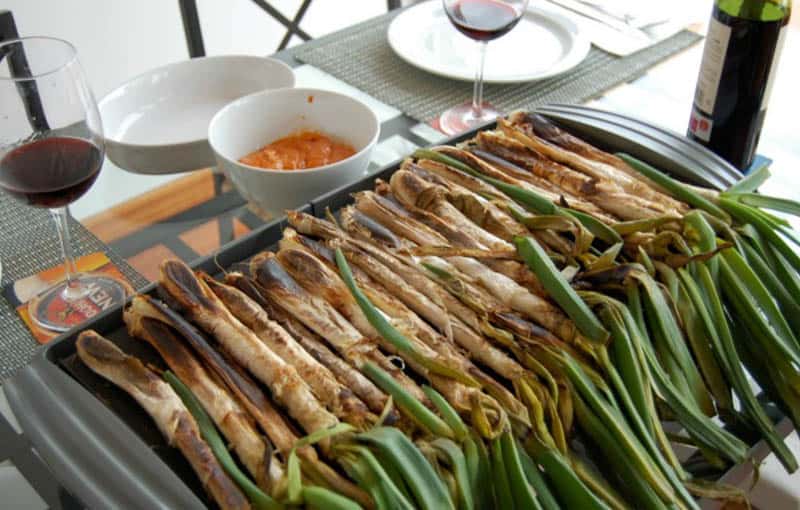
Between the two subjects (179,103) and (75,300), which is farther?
(179,103)

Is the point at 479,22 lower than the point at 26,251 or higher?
higher

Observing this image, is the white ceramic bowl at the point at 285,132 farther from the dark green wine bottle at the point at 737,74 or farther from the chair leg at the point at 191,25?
the chair leg at the point at 191,25

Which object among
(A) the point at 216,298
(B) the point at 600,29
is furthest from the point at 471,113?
(A) the point at 216,298

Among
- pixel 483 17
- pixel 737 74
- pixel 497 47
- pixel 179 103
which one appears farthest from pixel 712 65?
pixel 179 103

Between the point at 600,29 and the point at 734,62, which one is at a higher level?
the point at 734,62

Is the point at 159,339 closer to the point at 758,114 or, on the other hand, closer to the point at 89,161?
the point at 89,161

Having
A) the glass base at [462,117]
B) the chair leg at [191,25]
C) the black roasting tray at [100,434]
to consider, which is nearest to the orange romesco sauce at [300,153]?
the glass base at [462,117]

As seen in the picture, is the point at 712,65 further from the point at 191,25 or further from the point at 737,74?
the point at 191,25
